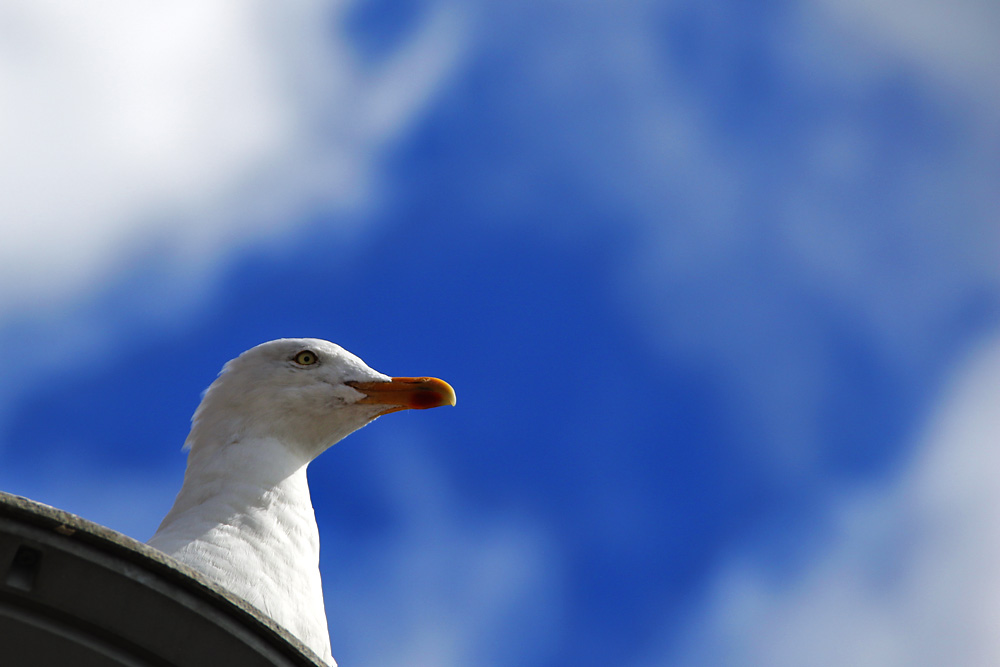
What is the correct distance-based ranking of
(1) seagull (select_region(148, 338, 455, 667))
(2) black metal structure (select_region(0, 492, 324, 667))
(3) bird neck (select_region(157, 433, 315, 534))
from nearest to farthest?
(2) black metal structure (select_region(0, 492, 324, 667)) < (1) seagull (select_region(148, 338, 455, 667)) < (3) bird neck (select_region(157, 433, 315, 534))

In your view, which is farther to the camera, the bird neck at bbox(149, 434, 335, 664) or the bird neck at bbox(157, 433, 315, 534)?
the bird neck at bbox(157, 433, 315, 534)

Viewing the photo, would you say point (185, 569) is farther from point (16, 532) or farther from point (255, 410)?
point (255, 410)

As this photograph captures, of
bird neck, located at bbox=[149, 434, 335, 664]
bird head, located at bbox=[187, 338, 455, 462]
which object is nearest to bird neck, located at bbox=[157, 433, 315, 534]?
bird neck, located at bbox=[149, 434, 335, 664]

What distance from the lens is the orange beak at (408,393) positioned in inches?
298

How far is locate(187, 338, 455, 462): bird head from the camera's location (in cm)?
716

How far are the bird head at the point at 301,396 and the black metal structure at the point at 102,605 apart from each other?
3.86 metres

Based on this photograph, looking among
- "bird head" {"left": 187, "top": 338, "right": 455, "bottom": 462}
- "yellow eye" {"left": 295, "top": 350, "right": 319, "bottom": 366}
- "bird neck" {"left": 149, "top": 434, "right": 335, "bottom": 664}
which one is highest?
"yellow eye" {"left": 295, "top": 350, "right": 319, "bottom": 366}

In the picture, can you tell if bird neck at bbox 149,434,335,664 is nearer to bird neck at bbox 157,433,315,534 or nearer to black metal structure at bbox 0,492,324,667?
bird neck at bbox 157,433,315,534

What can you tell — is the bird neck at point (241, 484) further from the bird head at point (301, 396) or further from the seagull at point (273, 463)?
the bird head at point (301, 396)

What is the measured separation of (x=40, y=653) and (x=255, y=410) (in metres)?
4.23

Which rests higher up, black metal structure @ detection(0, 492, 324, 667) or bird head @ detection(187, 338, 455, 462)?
bird head @ detection(187, 338, 455, 462)

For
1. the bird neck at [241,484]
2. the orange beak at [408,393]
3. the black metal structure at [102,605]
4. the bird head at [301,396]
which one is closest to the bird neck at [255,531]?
the bird neck at [241,484]

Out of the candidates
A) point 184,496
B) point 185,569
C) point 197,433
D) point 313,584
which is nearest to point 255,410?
point 197,433

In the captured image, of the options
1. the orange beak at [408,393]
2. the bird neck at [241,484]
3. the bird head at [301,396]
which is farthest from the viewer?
the orange beak at [408,393]
